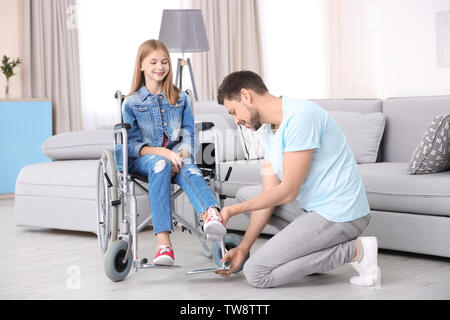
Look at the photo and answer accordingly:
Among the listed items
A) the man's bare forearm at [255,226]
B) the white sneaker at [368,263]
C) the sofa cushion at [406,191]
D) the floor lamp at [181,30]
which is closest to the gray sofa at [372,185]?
the sofa cushion at [406,191]

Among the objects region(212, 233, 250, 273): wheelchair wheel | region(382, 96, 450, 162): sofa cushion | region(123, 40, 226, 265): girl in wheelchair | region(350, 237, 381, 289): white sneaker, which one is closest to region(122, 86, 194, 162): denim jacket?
region(123, 40, 226, 265): girl in wheelchair

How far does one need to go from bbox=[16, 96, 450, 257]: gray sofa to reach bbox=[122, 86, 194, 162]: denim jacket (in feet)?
0.54

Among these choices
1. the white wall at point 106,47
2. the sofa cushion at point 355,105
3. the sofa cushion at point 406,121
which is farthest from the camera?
the white wall at point 106,47

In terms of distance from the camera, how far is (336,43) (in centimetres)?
638

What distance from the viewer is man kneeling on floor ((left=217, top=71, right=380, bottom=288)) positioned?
89.6 inches

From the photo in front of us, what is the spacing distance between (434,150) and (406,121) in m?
0.69

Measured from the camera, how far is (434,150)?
113 inches

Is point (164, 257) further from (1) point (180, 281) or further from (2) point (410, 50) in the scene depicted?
(2) point (410, 50)

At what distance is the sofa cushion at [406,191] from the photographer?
2746mm

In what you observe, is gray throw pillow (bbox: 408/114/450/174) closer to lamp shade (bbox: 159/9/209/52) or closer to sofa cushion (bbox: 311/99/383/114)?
sofa cushion (bbox: 311/99/383/114)

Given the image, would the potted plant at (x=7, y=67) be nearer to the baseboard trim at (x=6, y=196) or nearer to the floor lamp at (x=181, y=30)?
the baseboard trim at (x=6, y=196)
